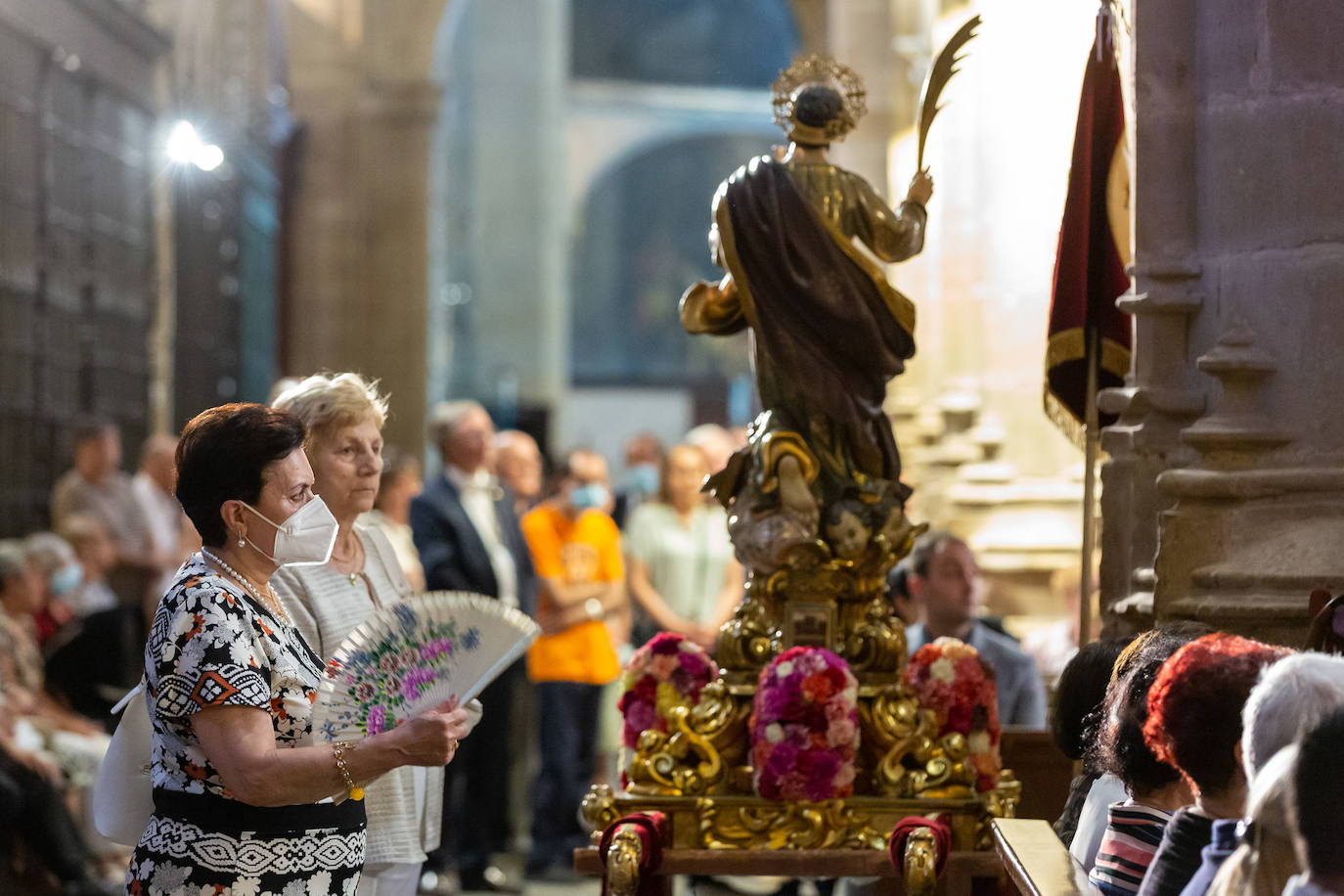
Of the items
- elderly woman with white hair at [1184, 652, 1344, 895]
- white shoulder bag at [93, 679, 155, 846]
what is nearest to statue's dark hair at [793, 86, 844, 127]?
white shoulder bag at [93, 679, 155, 846]

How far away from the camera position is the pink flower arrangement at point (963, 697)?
4.72 meters

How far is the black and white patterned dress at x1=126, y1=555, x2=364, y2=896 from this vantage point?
3113mm

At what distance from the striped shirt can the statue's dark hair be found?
2.20 metres

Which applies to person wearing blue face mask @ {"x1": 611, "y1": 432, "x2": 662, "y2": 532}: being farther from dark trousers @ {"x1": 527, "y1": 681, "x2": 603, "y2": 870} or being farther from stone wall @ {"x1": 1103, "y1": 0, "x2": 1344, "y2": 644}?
stone wall @ {"x1": 1103, "y1": 0, "x2": 1344, "y2": 644}

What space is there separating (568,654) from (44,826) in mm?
2436

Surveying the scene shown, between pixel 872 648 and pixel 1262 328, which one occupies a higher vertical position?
pixel 1262 328

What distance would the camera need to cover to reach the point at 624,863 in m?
4.36

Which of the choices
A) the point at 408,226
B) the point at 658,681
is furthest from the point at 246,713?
the point at 408,226

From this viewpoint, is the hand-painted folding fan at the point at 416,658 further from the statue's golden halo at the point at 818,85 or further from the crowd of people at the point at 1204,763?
the statue's golden halo at the point at 818,85

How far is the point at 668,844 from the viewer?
4582 mm

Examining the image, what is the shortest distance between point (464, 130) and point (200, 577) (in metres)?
27.1

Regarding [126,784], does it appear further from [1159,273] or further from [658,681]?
[1159,273]

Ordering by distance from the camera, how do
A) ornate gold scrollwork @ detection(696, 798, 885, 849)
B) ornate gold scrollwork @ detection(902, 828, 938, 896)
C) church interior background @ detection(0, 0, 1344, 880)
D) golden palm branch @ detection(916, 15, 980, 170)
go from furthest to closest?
golden palm branch @ detection(916, 15, 980, 170) < ornate gold scrollwork @ detection(696, 798, 885, 849) < church interior background @ detection(0, 0, 1344, 880) < ornate gold scrollwork @ detection(902, 828, 938, 896)

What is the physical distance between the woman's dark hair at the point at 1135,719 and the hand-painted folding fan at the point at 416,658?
955 mm
